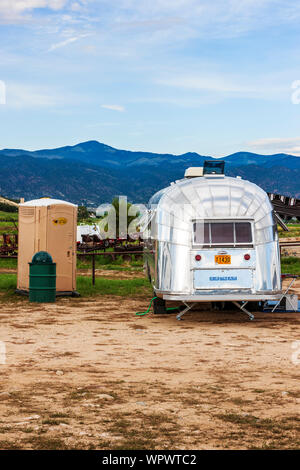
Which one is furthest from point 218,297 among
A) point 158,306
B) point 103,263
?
point 103,263

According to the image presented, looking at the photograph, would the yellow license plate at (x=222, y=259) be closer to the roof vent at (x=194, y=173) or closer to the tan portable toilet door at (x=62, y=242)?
the roof vent at (x=194, y=173)

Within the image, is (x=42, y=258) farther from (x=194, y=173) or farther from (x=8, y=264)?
(x=8, y=264)

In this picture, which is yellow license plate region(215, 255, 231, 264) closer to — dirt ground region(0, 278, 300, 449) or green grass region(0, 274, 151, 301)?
dirt ground region(0, 278, 300, 449)

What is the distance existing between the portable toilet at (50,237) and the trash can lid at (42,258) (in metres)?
0.91

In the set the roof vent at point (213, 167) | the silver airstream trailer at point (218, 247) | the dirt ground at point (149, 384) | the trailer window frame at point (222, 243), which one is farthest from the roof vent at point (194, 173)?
the dirt ground at point (149, 384)

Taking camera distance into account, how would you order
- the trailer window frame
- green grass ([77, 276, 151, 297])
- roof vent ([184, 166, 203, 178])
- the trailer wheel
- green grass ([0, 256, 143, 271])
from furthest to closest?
green grass ([0, 256, 143, 271]) < green grass ([77, 276, 151, 297]) < roof vent ([184, 166, 203, 178]) < the trailer wheel < the trailer window frame

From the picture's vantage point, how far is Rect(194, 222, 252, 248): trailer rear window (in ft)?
40.7

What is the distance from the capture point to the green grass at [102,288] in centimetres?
1769

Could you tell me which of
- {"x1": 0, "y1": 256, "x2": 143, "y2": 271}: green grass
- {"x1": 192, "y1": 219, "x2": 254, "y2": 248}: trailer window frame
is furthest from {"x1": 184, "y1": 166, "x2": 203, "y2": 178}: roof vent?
{"x1": 0, "y1": 256, "x2": 143, "y2": 271}: green grass

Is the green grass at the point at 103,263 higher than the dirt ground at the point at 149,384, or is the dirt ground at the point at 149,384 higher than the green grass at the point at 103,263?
the green grass at the point at 103,263

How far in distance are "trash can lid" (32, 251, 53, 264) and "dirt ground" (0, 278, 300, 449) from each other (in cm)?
268

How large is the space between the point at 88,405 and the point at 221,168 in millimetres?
8997

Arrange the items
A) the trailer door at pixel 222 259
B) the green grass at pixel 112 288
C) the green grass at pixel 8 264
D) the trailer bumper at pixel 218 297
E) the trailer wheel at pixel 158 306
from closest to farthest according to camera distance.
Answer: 1. the trailer bumper at pixel 218 297
2. the trailer door at pixel 222 259
3. the trailer wheel at pixel 158 306
4. the green grass at pixel 112 288
5. the green grass at pixel 8 264

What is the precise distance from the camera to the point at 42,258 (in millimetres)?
15672
